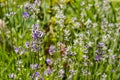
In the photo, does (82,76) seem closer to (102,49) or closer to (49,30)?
(102,49)

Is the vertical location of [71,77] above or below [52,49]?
below

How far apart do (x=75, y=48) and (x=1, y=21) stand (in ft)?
3.58

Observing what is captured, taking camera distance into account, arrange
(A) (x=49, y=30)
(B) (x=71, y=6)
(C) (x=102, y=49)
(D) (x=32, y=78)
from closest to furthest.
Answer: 1. (D) (x=32, y=78)
2. (C) (x=102, y=49)
3. (A) (x=49, y=30)
4. (B) (x=71, y=6)

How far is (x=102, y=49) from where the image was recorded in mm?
2738

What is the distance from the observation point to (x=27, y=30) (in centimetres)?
361


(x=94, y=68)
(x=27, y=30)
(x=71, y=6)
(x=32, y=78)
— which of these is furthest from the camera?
(x=71, y=6)

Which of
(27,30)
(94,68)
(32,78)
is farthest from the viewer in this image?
(27,30)

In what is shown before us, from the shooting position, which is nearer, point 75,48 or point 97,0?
point 75,48

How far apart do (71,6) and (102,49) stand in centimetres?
159

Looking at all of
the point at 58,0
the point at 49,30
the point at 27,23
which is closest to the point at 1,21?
the point at 27,23

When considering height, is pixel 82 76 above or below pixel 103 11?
below

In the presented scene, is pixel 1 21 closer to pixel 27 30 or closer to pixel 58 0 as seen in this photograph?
pixel 27 30

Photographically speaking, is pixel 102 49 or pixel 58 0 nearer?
pixel 102 49

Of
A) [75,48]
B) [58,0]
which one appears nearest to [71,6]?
[58,0]
